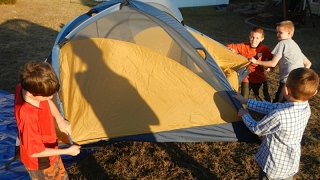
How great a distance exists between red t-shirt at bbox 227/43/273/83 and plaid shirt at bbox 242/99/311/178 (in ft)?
6.37

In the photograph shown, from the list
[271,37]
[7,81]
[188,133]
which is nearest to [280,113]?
[188,133]

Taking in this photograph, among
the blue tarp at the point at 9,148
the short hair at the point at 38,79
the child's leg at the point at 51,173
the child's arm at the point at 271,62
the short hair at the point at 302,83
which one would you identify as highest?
the short hair at the point at 38,79

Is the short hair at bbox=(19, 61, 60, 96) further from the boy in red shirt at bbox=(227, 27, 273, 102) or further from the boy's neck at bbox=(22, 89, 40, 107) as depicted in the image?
the boy in red shirt at bbox=(227, 27, 273, 102)

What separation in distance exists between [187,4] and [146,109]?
15423 mm

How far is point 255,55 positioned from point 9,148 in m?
3.34

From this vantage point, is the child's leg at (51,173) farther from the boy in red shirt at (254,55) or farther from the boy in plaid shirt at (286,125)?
the boy in red shirt at (254,55)

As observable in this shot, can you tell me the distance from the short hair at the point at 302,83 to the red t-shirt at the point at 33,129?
1.75 metres

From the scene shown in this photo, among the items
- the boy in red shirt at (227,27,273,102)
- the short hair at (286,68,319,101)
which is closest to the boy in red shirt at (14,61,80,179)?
the short hair at (286,68,319,101)


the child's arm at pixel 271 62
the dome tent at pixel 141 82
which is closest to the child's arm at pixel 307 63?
the child's arm at pixel 271 62

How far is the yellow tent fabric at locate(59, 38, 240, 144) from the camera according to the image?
352 cm

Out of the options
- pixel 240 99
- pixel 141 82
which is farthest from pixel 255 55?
pixel 141 82

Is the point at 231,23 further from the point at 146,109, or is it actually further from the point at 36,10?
the point at 146,109

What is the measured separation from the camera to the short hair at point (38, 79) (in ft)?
6.54

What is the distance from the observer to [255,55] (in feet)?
14.8
